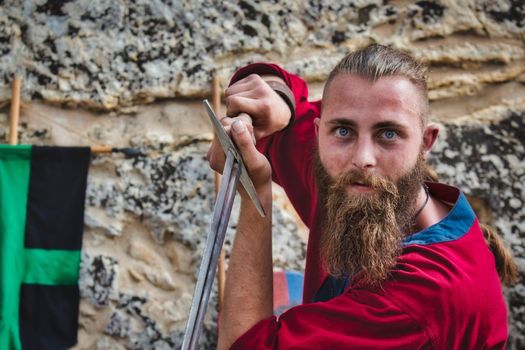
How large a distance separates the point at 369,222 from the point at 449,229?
15cm

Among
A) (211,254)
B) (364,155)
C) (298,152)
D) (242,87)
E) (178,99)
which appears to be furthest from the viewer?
(178,99)

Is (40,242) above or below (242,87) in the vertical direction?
below

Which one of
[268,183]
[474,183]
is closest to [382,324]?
[268,183]

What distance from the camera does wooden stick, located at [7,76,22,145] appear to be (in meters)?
1.80

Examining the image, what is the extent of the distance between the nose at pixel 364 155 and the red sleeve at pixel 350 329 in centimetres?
22

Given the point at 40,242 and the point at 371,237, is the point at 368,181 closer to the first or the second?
the point at 371,237

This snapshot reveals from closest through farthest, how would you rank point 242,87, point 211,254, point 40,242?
point 211,254, point 242,87, point 40,242

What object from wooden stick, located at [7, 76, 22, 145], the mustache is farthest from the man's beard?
wooden stick, located at [7, 76, 22, 145]

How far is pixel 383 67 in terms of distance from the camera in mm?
1102

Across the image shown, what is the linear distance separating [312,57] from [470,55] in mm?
479

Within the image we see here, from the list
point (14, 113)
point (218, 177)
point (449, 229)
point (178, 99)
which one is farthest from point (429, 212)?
point (14, 113)

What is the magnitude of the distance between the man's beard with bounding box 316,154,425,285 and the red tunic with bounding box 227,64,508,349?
27 mm

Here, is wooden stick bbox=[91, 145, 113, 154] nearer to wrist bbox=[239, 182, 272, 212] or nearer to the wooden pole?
the wooden pole

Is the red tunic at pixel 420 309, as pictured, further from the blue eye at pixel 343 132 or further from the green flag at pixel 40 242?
the green flag at pixel 40 242
